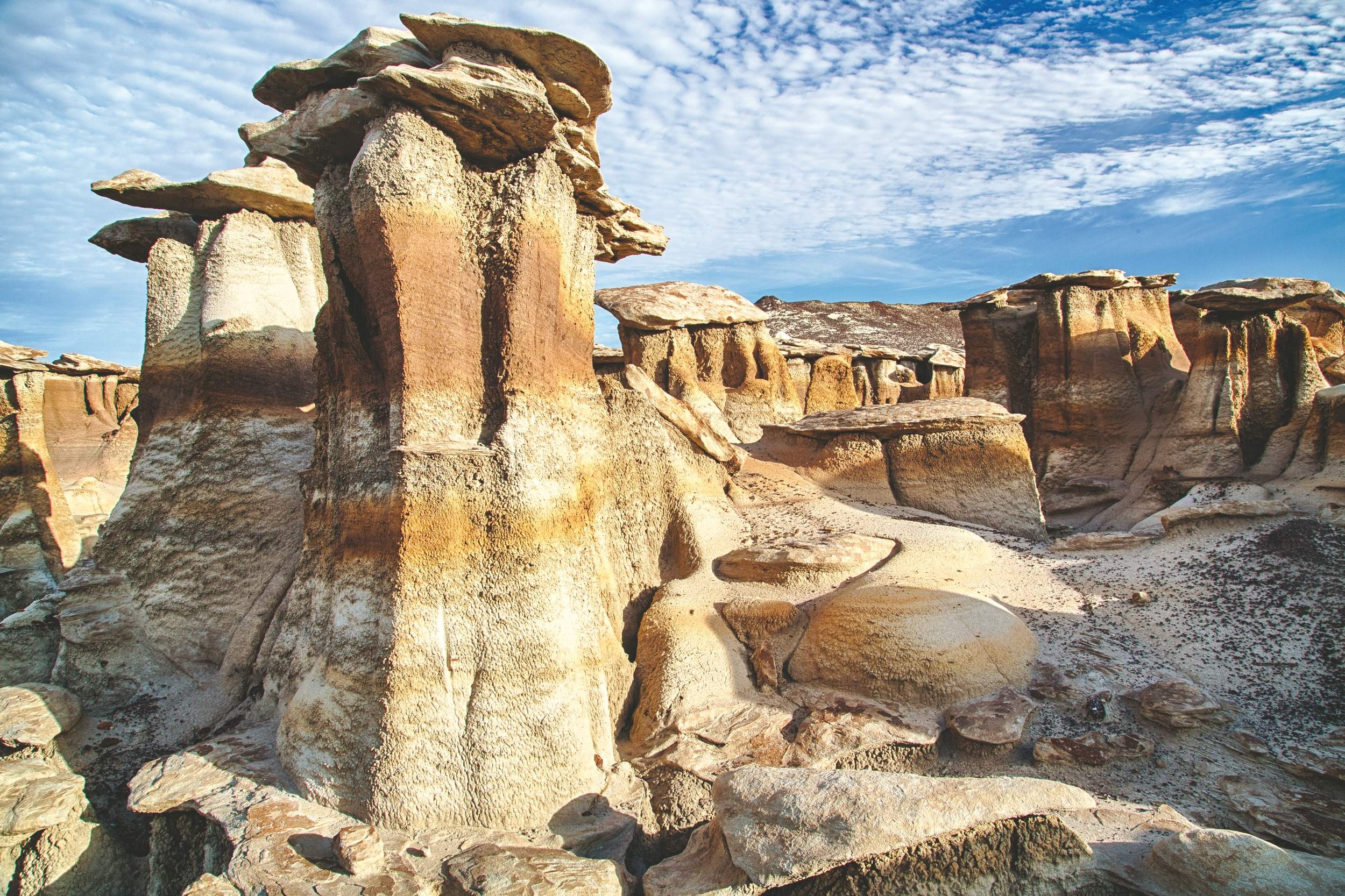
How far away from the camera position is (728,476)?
214 inches

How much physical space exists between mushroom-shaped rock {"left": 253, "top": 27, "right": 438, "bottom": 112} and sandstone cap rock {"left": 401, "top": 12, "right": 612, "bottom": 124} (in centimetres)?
A: 10

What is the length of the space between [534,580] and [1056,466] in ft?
26.8

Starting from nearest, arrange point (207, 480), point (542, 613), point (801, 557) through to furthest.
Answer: point (542, 613)
point (801, 557)
point (207, 480)

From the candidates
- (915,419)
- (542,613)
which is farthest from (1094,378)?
(542,613)

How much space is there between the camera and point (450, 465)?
332 centimetres

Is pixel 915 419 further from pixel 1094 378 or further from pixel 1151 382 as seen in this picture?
pixel 1151 382

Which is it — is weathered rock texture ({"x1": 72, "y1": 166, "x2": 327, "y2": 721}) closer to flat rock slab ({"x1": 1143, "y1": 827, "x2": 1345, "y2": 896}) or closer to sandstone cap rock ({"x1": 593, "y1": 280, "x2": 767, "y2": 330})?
flat rock slab ({"x1": 1143, "y1": 827, "x2": 1345, "y2": 896})

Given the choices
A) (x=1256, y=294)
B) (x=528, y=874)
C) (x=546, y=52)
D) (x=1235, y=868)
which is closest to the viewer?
(x=1235, y=868)

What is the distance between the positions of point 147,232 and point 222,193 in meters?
0.68

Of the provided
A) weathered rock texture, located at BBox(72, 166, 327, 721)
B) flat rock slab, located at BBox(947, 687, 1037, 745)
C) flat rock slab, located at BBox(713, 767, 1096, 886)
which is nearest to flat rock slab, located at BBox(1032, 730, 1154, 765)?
flat rock slab, located at BBox(947, 687, 1037, 745)

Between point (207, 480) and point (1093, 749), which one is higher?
point (207, 480)

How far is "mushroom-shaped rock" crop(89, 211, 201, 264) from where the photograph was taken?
16.4ft

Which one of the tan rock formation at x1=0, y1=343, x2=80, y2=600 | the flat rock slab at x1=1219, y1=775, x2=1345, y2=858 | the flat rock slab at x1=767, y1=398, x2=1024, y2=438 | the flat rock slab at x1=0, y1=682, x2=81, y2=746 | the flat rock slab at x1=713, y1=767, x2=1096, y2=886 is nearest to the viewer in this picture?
the flat rock slab at x1=713, y1=767, x2=1096, y2=886

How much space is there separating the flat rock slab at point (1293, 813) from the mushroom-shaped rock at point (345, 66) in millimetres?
4763
